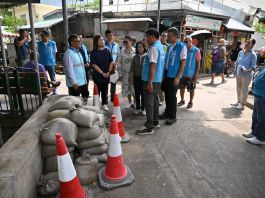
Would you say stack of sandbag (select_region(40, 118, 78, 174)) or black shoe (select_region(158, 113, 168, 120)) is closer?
stack of sandbag (select_region(40, 118, 78, 174))

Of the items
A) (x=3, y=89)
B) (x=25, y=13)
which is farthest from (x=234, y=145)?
(x=25, y=13)

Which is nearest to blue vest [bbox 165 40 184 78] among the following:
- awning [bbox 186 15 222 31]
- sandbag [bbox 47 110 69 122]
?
sandbag [bbox 47 110 69 122]

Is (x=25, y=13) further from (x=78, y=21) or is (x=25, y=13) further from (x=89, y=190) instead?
(x=89, y=190)

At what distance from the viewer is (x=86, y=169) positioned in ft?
9.34

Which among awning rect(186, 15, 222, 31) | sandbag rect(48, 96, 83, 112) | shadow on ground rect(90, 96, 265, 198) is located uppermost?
awning rect(186, 15, 222, 31)

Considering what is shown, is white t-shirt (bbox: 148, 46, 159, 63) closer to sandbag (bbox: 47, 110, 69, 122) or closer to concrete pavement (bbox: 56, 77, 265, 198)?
concrete pavement (bbox: 56, 77, 265, 198)

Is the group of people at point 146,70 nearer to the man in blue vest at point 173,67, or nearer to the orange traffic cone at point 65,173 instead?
the man in blue vest at point 173,67

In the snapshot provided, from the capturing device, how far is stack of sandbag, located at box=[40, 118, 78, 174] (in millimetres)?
2809

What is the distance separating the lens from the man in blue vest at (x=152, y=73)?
400 cm

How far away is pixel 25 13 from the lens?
34.1 meters

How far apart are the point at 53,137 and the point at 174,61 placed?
282 cm

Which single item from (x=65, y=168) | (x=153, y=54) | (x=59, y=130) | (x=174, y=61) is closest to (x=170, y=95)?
(x=174, y=61)

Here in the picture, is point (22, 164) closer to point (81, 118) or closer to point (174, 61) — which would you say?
point (81, 118)

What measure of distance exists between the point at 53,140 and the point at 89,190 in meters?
0.75
